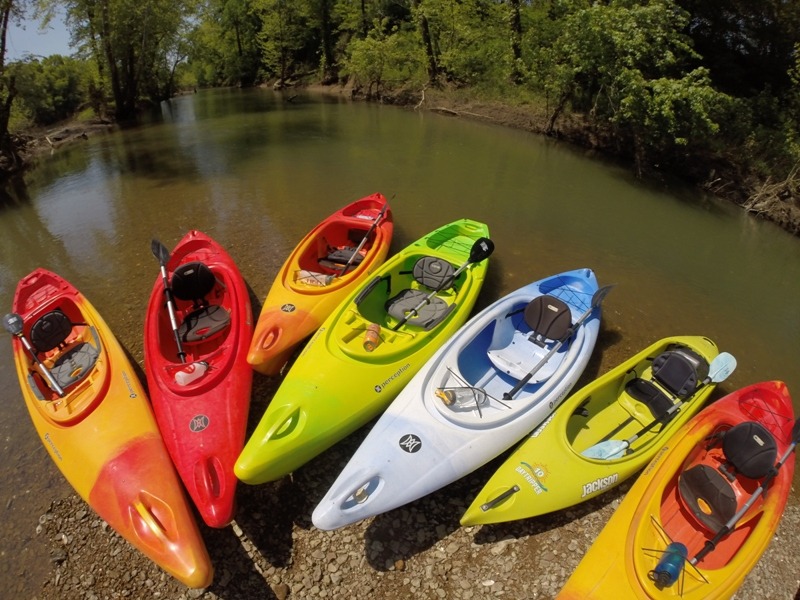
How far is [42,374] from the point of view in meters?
5.34

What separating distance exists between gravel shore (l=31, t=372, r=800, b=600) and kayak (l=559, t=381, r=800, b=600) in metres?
0.60

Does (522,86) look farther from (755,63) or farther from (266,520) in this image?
(266,520)

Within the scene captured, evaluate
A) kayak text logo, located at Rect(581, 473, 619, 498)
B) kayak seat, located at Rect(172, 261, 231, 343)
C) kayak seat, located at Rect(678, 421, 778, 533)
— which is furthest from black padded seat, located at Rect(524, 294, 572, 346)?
kayak seat, located at Rect(172, 261, 231, 343)

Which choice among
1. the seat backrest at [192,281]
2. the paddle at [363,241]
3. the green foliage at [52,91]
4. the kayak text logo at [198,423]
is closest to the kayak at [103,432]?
the kayak text logo at [198,423]

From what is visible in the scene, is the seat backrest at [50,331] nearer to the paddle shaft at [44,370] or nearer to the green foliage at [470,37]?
the paddle shaft at [44,370]

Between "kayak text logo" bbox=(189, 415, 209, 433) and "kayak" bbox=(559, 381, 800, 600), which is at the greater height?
"kayak text logo" bbox=(189, 415, 209, 433)

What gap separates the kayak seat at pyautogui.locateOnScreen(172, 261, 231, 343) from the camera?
5.93 m

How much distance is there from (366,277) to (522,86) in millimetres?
19524

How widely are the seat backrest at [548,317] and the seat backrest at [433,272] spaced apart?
136 centimetres

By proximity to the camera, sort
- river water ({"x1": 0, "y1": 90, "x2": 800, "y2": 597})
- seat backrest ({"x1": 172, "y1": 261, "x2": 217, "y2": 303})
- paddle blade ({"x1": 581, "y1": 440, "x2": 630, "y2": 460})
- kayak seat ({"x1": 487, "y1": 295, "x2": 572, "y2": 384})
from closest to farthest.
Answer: paddle blade ({"x1": 581, "y1": 440, "x2": 630, "y2": 460}), kayak seat ({"x1": 487, "y1": 295, "x2": 572, "y2": 384}), seat backrest ({"x1": 172, "y1": 261, "x2": 217, "y2": 303}), river water ({"x1": 0, "y1": 90, "x2": 800, "y2": 597})

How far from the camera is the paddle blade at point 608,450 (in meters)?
4.81

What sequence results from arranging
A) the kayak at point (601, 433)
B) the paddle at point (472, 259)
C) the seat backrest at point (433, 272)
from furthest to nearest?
the seat backrest at point (433, 272) → the paddle at point (472, 259) → the kayak at point (601, 433)

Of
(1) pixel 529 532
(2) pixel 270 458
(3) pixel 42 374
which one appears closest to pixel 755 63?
(1) pixel 529 532

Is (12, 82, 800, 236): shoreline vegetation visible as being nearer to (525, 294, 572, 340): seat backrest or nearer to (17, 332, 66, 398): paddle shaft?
(525, 294, 572, 340): seat backrest
